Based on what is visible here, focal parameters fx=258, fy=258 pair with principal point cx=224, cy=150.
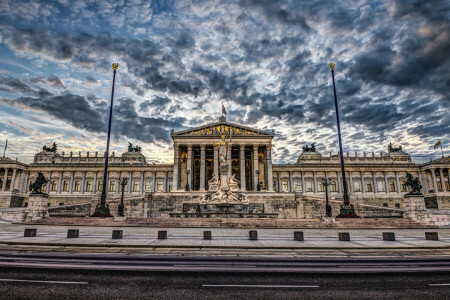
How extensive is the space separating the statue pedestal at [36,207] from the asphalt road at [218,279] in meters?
19.6

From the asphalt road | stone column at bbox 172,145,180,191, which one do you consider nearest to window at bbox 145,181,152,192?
stone column at bbox 172,145,180,191

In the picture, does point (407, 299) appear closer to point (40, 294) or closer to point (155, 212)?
point (40, 294)

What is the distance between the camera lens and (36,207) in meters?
26.9

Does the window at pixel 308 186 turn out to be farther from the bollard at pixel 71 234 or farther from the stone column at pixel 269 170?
the bollard at pixel 71 234

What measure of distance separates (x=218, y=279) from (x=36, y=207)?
2746 cm

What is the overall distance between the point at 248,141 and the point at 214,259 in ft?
182

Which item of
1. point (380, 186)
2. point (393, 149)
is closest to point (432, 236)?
point (380, 186)

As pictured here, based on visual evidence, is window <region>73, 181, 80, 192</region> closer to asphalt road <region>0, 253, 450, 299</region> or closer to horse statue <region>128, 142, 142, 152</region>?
horse statue <region>128, 142, 142, 152</region>

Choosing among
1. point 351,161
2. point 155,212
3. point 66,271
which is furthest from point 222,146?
point 351,161

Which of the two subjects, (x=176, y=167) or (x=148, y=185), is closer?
(x=176, y=167)

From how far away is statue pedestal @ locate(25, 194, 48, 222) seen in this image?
26.5m

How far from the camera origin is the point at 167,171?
76500mm

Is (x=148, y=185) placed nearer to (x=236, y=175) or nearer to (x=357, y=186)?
(x=236, y=175)

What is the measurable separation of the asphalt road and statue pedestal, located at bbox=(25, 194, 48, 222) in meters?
19.6
